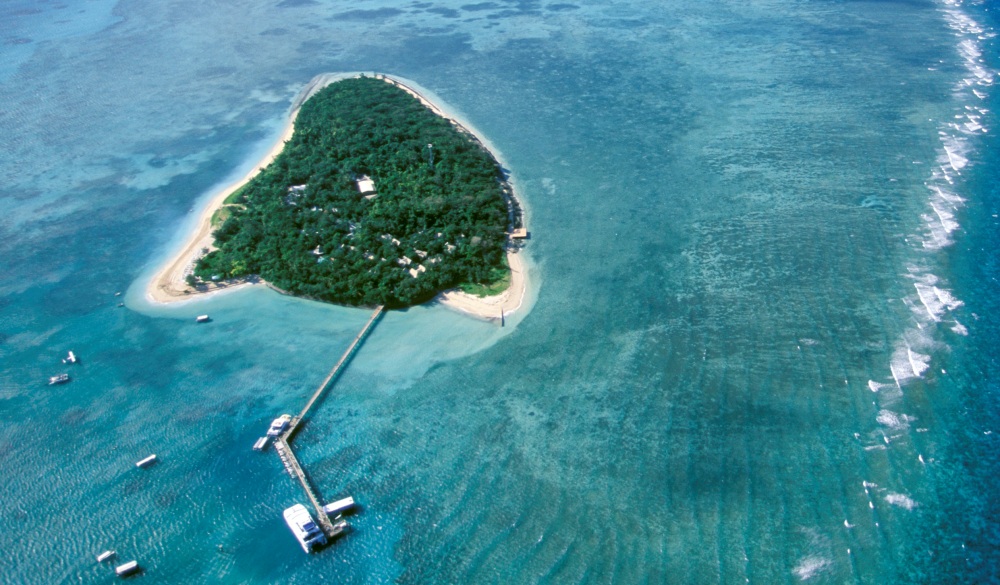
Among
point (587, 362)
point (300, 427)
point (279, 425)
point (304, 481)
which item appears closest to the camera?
point (304, 481)

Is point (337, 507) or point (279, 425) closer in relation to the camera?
point (337, 507)

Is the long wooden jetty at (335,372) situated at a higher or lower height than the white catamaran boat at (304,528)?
higher

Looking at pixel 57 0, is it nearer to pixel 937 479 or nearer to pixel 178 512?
pixel 178 512

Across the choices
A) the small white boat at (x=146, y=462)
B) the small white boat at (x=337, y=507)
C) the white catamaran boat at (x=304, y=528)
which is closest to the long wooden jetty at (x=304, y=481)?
the small white boat at (x=337, y=507)

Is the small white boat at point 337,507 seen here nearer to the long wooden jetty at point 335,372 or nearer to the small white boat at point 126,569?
the long wooden jetty at point 335,372

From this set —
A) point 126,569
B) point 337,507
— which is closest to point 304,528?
point 337,507

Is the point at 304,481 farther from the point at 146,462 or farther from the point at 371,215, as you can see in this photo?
the point at 371,215

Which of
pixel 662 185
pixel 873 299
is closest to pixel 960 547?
pixel 873 299
